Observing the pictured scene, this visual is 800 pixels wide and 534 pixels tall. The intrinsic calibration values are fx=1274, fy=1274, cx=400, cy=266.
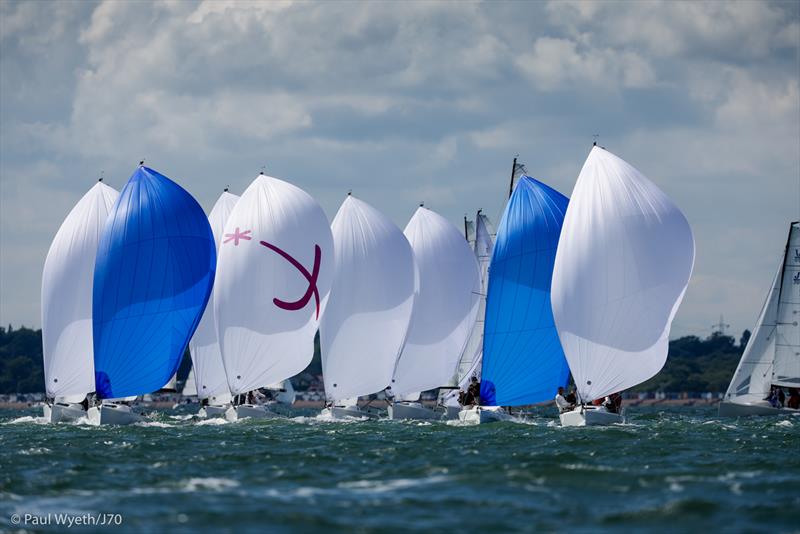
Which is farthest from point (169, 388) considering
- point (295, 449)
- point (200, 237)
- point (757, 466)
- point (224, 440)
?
point (757, 466)

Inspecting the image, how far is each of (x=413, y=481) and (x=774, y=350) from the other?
40.6 metres

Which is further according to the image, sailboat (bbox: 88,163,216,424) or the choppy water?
sailboat (bbox: 88,163,216,424)

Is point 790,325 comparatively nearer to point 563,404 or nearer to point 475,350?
point 475,350

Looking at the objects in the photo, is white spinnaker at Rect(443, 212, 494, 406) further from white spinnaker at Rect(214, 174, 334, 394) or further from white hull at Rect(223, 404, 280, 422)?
white hull at Rect(223, 404, 280, 422)

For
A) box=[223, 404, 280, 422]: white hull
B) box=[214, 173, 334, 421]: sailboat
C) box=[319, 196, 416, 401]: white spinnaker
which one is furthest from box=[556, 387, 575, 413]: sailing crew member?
box=[223, 404, 280, 422]: white hull

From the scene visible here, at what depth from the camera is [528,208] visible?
4878cm

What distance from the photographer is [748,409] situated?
208 feet

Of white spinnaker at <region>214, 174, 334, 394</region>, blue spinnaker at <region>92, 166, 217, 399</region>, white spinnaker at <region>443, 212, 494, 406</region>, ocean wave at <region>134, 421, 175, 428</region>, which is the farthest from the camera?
white spinnaker at <region>443, 212, 494, 406</region>

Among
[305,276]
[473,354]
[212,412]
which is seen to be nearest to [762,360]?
[473,354]

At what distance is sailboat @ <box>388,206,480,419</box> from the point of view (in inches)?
2248

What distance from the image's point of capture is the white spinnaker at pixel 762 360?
63.8 meters

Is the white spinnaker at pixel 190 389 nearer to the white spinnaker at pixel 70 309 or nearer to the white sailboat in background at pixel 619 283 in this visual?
the white spinnaker at pixel 70 309

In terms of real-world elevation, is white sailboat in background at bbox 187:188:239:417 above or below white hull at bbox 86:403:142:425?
above

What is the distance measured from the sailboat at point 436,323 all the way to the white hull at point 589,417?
36.2ft
